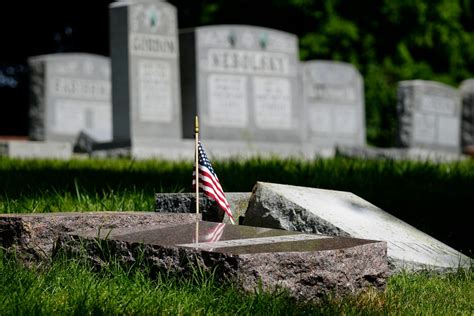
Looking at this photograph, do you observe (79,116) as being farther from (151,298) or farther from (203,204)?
(151,298)

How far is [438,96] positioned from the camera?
18.0 metres

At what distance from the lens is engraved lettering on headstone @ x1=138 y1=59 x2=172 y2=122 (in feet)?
42.6

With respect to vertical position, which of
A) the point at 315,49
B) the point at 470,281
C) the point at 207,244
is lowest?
the point at 470,281

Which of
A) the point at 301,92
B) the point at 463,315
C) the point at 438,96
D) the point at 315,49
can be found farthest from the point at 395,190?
the point at 315,49

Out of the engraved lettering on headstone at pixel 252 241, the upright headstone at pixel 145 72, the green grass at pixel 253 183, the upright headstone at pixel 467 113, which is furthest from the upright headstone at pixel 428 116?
the engraved lettering on headstone at pixel 252 241

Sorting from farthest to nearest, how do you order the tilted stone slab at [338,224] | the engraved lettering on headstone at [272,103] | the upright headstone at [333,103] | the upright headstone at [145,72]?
the upright headstone at [333,103]
the engraved lettering on headstone at [272,103]
the upright headstone at [145,72]
the tilted stone slab at [338,224]

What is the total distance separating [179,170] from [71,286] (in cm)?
469

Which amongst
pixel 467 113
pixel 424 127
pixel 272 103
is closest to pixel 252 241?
pixel 272 103

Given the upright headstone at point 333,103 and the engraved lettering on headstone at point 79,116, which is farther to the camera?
the upright headstone at point 333,103

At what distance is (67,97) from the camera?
16344mm

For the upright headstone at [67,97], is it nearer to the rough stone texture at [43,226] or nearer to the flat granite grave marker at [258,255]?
the rough stone texture at [43,226]

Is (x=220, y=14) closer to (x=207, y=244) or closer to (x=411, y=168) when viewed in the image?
(x=411, y=168)

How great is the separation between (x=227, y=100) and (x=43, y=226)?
32.1 feet

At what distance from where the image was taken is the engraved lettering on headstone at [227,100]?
44.5 feet
